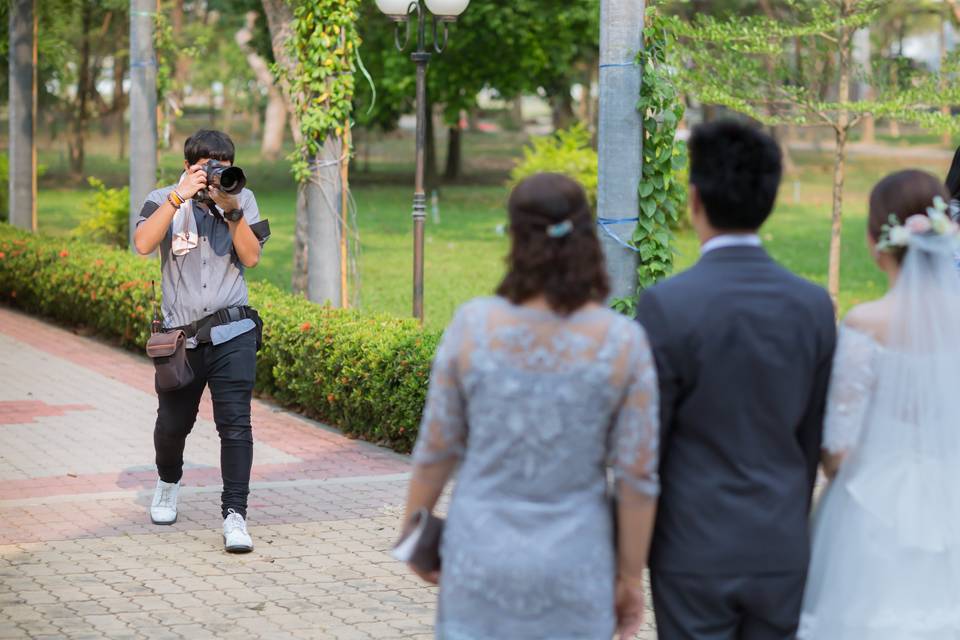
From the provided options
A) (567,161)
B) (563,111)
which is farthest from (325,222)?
(563,111)

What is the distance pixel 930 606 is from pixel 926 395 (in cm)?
51

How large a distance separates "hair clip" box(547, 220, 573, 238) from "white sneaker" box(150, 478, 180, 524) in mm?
4041

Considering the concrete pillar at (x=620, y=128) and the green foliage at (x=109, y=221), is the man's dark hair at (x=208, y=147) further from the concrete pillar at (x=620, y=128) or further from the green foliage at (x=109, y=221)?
the green foliage at (x=109, y=221)

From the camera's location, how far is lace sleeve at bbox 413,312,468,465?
289cm

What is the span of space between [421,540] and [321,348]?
19.5ft

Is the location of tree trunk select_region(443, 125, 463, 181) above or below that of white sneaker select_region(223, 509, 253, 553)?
above

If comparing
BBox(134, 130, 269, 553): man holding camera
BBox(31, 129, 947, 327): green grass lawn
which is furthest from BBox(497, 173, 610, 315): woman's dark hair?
BBox(31, 129, 947, 327): green grass lawn

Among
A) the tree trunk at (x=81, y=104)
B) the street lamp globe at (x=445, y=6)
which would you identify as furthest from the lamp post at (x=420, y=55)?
the tree trunk at (x=81, y=104)

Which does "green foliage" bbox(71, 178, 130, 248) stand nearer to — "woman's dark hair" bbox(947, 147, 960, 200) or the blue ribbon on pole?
the blue ribbon on pole

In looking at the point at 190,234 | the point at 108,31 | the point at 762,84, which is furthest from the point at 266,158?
the point at 190,234

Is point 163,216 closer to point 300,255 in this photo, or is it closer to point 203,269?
point 203,269

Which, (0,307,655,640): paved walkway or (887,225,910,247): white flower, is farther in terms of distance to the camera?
(0,307,655,640): paved walkway

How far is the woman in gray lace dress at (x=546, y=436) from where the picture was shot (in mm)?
2828

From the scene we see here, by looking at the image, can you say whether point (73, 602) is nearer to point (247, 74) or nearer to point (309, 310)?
point (309, 310)
